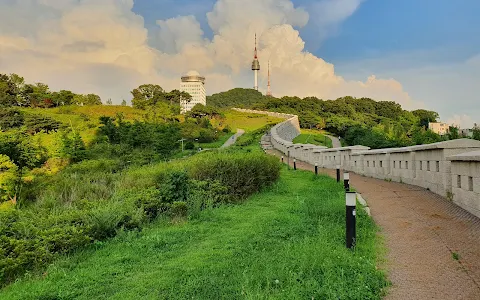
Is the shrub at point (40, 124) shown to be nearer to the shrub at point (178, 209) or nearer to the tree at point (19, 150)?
the tree at point (19, 150)

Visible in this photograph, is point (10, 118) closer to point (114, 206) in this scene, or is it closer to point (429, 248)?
point (114, 206)

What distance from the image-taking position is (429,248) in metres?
5.11

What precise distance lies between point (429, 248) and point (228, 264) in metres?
2.76

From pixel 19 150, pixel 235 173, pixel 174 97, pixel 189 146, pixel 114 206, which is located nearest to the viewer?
pixel 114 206

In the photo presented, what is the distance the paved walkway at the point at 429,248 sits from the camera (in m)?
3.89

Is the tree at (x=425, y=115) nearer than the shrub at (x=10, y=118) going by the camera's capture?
No

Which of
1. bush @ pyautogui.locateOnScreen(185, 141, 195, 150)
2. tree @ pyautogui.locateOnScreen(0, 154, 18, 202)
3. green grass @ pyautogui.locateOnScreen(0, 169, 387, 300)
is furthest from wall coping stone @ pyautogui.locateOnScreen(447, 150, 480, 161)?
bush @ pyautogui.locateOnScreen(185, 141, 195, 150)

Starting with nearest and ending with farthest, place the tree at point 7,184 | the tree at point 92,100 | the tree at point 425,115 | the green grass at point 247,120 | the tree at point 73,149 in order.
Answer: the tree at point 7,184, the tree at point 73,149, the green grass at point 247,120, the tree at point 92,100, the tree at point 425,115

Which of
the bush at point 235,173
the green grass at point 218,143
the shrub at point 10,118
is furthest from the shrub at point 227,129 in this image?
the bush at point 235,173

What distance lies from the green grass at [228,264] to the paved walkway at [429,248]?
264mm

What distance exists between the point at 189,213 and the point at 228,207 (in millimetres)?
1195

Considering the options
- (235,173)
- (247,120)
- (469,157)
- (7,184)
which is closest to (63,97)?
(247,120)

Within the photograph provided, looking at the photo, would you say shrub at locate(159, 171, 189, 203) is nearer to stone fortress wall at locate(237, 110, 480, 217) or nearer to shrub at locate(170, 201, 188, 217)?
shrub at locate(170, 201, 188, 217)

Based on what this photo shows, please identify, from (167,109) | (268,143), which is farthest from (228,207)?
(167,109)
